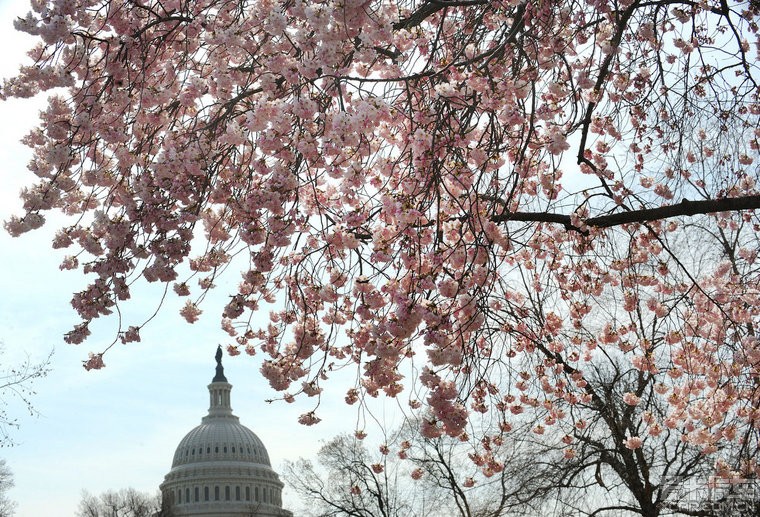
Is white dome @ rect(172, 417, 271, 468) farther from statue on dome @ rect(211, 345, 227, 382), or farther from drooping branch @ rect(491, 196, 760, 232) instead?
drooping branch @ rect(491, 196, 760, 232)

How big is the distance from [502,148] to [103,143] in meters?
2.44

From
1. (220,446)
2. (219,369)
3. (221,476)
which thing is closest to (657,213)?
(221,476)

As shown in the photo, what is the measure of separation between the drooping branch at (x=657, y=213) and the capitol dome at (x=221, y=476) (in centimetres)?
8208

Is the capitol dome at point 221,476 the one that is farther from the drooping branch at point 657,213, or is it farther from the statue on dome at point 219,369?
the drooping branch at point 657,213

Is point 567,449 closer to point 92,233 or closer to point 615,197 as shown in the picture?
point 615,197

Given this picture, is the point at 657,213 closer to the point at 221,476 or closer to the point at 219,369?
the point at 221,476

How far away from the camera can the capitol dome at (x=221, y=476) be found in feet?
289

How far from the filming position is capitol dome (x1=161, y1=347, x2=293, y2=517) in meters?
88.2

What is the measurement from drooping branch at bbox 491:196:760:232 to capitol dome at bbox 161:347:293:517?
269 ft

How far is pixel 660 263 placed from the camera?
739 cm

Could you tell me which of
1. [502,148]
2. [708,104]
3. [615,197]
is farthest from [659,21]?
[502,148]

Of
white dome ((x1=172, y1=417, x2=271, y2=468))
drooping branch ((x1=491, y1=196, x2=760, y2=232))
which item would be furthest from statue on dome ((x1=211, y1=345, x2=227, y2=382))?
drooping branch ((x1=491, y1=196, x2=760, y2=232))

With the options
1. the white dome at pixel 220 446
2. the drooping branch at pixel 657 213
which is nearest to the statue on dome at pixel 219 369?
the white dome at pixel 220 446

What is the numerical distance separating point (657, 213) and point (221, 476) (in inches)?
3418
